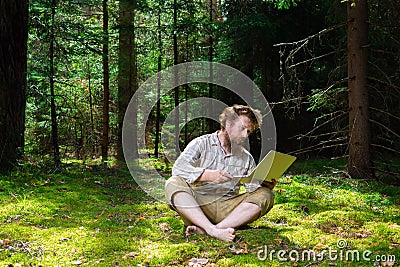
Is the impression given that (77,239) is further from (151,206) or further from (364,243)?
(364,243)

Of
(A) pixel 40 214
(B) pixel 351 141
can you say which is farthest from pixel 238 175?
(B) pixel 351 141

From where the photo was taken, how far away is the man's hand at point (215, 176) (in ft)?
13.4

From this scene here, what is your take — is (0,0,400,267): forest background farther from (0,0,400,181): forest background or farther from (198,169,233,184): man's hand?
(198,169,233,184): man's hand

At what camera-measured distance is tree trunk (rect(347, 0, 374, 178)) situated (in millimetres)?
7457

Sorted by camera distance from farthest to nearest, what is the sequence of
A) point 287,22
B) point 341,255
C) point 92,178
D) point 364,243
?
point 287,22
point 92,178
point 364,243
point 341,255

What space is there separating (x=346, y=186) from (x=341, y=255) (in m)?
3.74

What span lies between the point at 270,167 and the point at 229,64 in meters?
9.67

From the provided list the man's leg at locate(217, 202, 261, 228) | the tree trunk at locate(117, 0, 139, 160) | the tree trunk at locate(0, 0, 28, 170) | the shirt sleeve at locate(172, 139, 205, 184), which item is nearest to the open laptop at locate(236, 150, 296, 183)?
the man's leg at locate(217, 202, 261, 228)

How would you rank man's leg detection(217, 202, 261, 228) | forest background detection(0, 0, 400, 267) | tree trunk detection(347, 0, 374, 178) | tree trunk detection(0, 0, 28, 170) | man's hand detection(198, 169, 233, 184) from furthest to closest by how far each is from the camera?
tree trunk detection(347, 0, 374, 178) → tree trunk detection(0, 0, 28, 170) → man's leg detection(217, 202, 261, 228) → man's hand detection(198, 169, 233, 184) → forest background detection(0, 0, 400, 267)

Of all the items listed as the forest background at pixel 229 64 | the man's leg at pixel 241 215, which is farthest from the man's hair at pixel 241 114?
the forest background at pixel 229 64

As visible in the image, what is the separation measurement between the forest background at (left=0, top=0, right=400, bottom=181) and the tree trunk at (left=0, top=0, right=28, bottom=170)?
0.06ft

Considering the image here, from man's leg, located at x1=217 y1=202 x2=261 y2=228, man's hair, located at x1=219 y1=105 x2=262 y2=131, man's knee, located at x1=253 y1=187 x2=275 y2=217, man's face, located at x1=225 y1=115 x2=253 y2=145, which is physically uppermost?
man's hair, located at x1=219 y1=105 x2=262 y2=131

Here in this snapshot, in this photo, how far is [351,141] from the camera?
7621 mm

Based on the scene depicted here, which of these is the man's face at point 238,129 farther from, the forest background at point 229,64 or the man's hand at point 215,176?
the forest background at point 229,64
